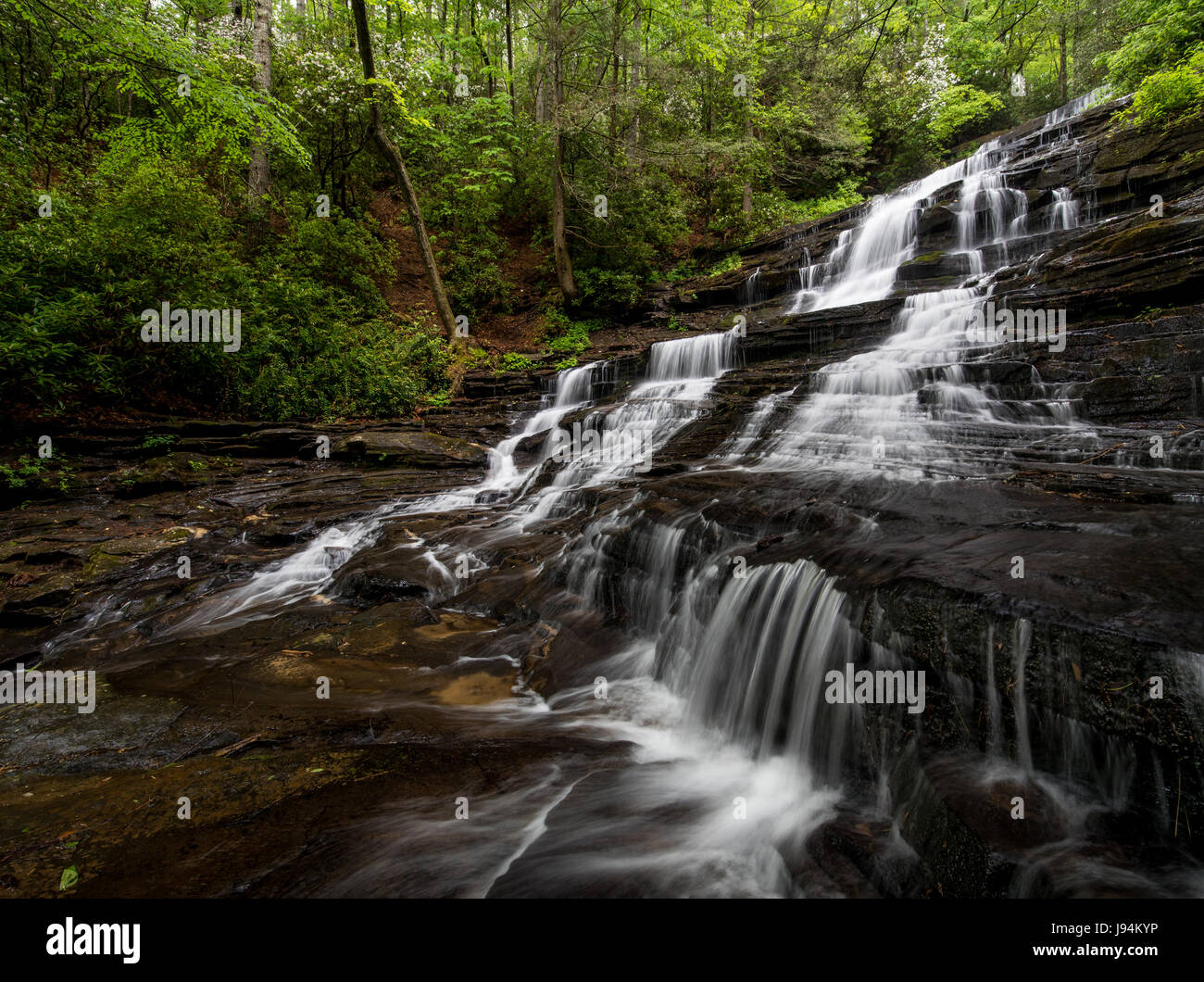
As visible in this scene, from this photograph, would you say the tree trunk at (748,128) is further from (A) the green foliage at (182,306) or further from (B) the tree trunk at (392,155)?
(A) the green foliage at (182,306)

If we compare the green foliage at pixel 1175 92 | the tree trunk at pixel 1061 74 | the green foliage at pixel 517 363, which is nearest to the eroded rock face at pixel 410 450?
the green foliage at pixel 517 363

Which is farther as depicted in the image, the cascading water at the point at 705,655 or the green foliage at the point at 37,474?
the green foliage at the point at 37,474

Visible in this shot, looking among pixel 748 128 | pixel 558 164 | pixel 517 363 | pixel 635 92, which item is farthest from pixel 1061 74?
pixel 517 363

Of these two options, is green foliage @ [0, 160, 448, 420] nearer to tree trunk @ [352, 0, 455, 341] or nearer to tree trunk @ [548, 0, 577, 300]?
tree trunk @ [352, 0, 455, 341]

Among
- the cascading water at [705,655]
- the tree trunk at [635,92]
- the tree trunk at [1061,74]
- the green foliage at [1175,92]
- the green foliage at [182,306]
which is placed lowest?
the cascading water at [705,655]

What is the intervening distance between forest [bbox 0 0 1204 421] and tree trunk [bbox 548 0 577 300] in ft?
0.27

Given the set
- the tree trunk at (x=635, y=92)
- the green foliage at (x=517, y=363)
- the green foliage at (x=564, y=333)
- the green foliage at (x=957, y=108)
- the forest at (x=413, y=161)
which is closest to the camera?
the forest at (x=413, y=161)

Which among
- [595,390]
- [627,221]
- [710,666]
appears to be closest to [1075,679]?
[710,666]

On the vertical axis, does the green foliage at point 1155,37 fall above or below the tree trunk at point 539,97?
below

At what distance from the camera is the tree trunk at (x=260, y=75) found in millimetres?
13180

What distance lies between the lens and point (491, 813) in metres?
2.83

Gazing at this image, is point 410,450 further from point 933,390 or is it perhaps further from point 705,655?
point 933,390

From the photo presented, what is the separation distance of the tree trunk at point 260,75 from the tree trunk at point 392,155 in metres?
2.34

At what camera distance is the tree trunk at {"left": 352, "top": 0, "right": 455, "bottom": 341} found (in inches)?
451
